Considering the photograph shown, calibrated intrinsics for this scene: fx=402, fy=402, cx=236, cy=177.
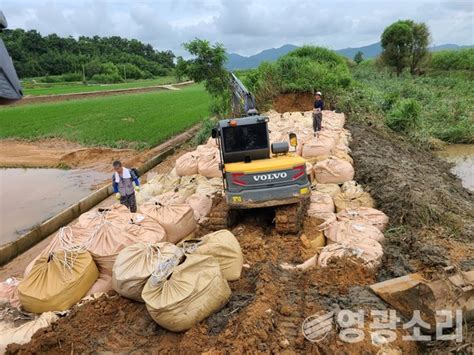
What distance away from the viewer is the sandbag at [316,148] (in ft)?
28.5

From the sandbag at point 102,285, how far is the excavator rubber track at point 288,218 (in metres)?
2.58

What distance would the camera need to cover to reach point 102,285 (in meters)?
4.66

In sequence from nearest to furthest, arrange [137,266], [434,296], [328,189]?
[434,296] → [137,266] → [328,189]

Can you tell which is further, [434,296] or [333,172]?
[333,172]

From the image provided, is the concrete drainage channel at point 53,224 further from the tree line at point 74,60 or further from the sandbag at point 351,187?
the tree line at point 74,60

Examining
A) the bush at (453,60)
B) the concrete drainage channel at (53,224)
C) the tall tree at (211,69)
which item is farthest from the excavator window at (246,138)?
the bush at (453,60)

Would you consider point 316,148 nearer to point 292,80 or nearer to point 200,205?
point 200,205

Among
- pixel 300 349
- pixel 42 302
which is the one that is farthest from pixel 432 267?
pixel 42 302

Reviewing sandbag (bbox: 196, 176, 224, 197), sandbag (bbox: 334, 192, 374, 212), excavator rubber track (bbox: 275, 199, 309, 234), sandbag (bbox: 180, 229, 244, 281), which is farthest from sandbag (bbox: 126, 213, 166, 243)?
sandbag (bbox: 334, 192, 374, 212)

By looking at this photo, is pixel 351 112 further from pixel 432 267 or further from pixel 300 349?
pixel 300 349

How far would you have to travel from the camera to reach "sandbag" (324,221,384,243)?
5.30m

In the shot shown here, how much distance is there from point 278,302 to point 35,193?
9850 millimetres

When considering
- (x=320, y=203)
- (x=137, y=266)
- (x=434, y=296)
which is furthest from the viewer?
(x=320, y=203)

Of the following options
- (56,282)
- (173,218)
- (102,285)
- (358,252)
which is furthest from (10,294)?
(358,252)
